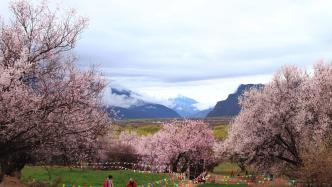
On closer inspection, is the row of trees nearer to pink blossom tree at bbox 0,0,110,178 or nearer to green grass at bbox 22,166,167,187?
green grass at bbox 22,166,167,187

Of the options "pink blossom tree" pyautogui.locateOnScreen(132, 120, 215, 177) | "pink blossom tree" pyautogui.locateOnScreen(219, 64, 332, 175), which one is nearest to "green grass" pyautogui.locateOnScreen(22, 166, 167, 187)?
"pink blossom tree" pyautogui.locateOnScreen(219, 64, 332, 175)

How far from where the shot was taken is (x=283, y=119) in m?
39.7

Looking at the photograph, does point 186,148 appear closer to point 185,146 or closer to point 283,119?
point 185,146

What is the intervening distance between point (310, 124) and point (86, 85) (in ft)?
80.4

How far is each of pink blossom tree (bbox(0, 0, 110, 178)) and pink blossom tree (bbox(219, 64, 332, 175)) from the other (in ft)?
70.4

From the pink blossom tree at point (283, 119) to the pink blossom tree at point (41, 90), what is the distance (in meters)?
21.5

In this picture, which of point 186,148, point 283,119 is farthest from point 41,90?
point 186,148

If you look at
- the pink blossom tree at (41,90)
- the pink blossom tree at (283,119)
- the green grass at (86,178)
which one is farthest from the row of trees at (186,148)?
the pink blossom tree at (41,90)

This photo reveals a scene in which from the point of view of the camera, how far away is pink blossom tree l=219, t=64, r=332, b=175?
1513 inches

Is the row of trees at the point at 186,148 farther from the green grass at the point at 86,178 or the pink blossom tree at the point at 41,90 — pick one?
the pink blossom tree at the point at 41,90

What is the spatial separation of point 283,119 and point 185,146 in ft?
88.0

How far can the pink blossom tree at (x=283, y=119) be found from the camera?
1513 inches

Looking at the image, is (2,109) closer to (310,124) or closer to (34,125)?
(34,125)

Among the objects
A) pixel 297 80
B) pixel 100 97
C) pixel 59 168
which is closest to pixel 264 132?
pixel 297 80
